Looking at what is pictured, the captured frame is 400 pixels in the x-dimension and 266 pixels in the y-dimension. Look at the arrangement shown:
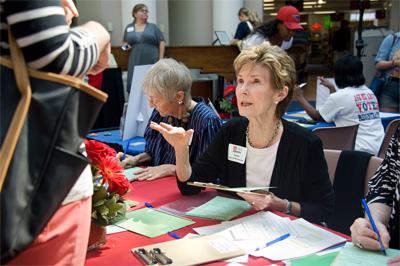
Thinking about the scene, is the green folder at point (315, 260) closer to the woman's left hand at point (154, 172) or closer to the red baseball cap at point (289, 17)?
the woman's left hand at point (154, 172)

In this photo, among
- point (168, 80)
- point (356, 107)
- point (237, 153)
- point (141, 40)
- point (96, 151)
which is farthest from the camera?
point (141, 40)

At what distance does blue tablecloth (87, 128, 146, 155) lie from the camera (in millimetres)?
2996

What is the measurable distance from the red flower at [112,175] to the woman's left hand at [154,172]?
86 centimetres

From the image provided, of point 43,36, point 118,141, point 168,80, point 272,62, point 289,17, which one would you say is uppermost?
point 289,17

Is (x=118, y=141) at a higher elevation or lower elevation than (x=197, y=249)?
lower

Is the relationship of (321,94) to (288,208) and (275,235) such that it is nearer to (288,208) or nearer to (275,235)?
(288,208)

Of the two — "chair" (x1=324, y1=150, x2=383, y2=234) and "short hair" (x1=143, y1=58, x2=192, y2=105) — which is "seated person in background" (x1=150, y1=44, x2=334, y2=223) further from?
"short hair" (x1=143, y1=58, x2=192, y2=105)

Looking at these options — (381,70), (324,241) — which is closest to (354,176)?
(324,241)

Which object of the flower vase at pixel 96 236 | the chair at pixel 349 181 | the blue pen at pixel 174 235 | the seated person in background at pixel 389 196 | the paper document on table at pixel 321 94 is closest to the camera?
the flower vase at pixel 96 236

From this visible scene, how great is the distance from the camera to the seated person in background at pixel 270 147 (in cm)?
191

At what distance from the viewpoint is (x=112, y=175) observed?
1.36 m

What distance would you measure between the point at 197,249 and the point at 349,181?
1.10 metres

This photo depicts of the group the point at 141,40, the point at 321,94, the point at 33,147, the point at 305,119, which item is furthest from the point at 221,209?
the point at 141,40

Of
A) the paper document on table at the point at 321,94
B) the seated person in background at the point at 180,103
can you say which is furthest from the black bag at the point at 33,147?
the paper document on table at the point at 321,94
